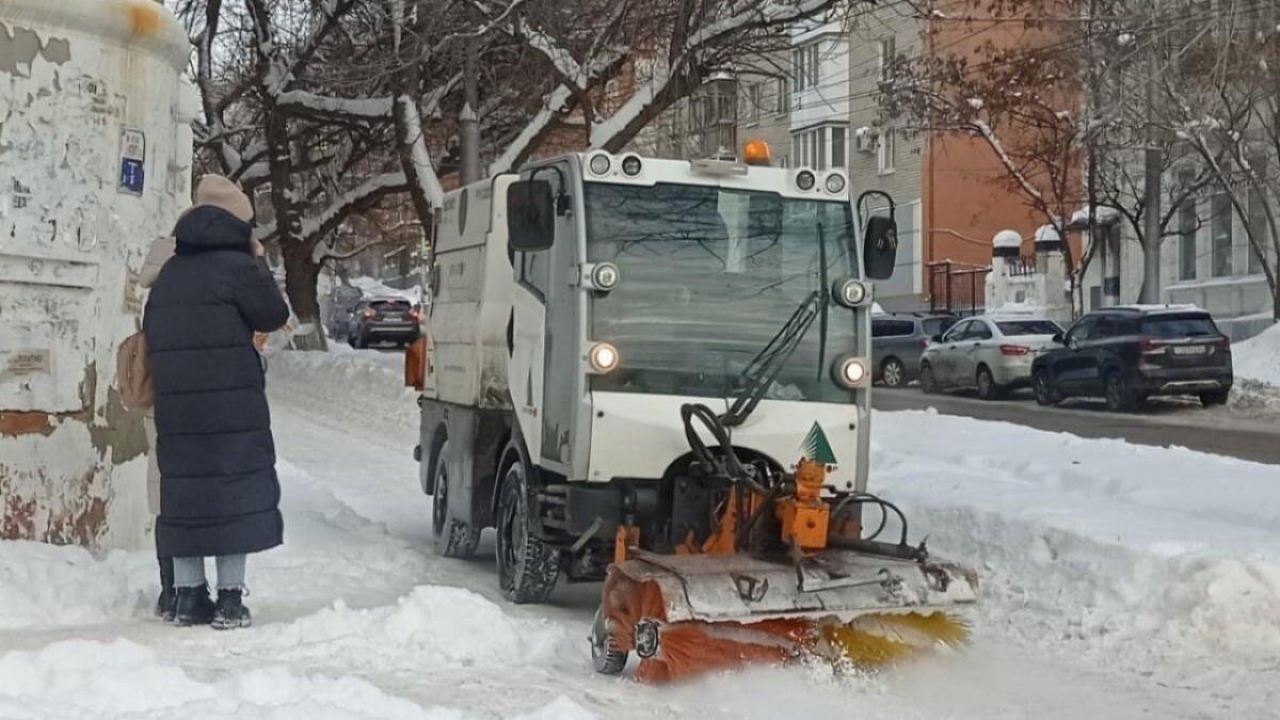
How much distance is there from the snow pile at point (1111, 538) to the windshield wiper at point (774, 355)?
1.84m

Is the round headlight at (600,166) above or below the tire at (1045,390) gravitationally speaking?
above

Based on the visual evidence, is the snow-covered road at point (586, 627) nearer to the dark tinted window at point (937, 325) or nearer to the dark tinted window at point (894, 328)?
the dark tinted window at point (937, 325)

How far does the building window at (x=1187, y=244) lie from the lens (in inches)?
1471

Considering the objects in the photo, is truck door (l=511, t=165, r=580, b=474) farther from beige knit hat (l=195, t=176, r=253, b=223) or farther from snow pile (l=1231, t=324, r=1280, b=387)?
snow pile (l=1231, t=324, r=1280, b=387)

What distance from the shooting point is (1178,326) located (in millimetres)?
25078

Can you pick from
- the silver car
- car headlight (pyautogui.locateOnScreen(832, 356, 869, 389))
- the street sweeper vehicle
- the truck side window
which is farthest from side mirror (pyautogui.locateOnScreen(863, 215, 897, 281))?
the silver car

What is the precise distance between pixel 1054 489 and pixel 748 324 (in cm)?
448

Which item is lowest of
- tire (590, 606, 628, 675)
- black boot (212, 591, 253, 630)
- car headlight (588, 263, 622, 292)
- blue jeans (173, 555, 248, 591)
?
tire (590, 606, 628, 675)

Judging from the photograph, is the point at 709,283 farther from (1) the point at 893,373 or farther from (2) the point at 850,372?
(1) the point at 893,373

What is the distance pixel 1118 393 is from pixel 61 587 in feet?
68.1

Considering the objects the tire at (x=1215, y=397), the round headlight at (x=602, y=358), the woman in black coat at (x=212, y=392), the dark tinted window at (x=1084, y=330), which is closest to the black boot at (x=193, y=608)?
the woman in black coat at (x=212, y=392)

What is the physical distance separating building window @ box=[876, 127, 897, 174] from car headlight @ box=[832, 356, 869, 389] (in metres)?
45.3

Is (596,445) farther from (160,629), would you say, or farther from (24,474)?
(24,474)

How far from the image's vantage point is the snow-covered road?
5633 millimetres
